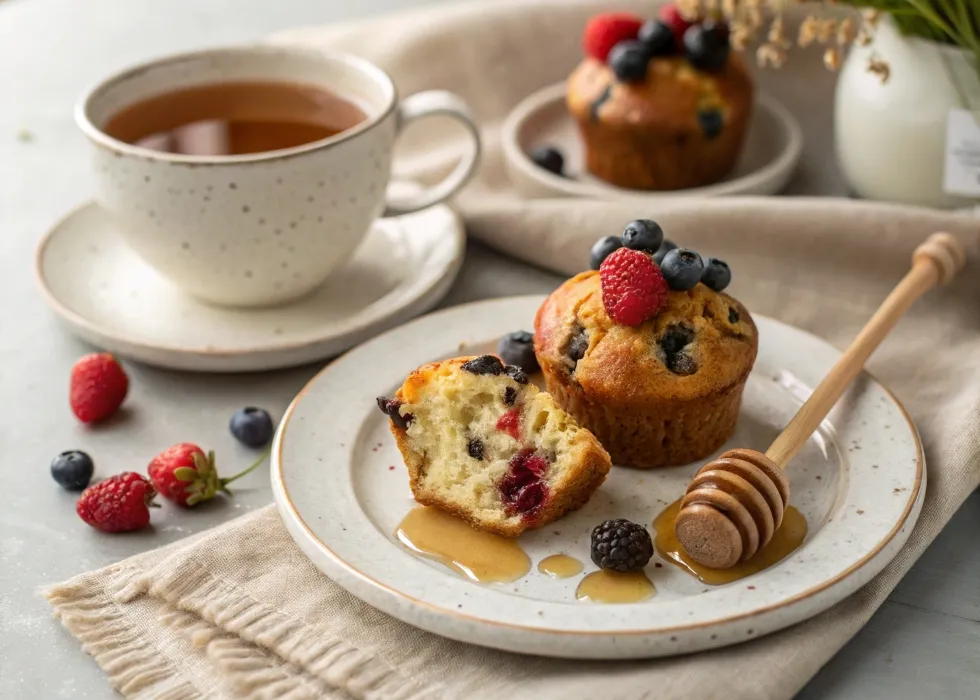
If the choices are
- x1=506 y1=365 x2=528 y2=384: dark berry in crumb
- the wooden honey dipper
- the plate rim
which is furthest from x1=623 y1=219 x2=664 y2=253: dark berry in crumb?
the plate rim

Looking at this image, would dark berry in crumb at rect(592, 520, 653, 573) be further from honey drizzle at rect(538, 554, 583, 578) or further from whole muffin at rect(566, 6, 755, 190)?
whole muffin at rect(566, 6, 755, 190)

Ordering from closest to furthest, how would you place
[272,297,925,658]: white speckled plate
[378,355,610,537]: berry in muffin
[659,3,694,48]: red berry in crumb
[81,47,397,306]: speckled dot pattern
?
1. [272,297,925,658]: white speckled plate
2. [378,355,610,537]: berry in muffin
3. [81,47,397,306]: speckled dot pattern
4. [659,3,694,48]: red berry in crumb

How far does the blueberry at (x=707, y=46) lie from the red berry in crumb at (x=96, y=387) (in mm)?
1773

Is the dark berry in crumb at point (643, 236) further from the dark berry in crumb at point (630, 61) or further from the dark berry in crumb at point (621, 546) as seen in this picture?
the dark berry in crumb at point (630, 61)

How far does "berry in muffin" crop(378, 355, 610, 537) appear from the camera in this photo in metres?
1.98

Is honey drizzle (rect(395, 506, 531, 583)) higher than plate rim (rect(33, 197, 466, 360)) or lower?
lower

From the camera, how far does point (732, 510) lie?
5.94ft

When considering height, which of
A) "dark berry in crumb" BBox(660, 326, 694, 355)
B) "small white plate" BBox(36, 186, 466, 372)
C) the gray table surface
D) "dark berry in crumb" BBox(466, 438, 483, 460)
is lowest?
the gray table surface

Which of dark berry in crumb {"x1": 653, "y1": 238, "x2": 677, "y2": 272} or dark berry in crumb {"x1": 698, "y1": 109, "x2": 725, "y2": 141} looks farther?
dark berry in crumb {"x1": 698, "y1": 109, "x2": 725, "y2": 141}

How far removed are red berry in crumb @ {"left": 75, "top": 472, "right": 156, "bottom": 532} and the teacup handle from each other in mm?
1075

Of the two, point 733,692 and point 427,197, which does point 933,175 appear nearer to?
point 427,197

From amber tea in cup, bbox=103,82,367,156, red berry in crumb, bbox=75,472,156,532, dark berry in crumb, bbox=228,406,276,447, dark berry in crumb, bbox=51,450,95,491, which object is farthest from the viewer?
amber tea in cup, bbox=103,82,367,156

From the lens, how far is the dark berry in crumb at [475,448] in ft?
6.75

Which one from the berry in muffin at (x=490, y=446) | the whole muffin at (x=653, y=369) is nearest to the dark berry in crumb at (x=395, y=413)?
the berry in muffin at (x=490, y=446)
